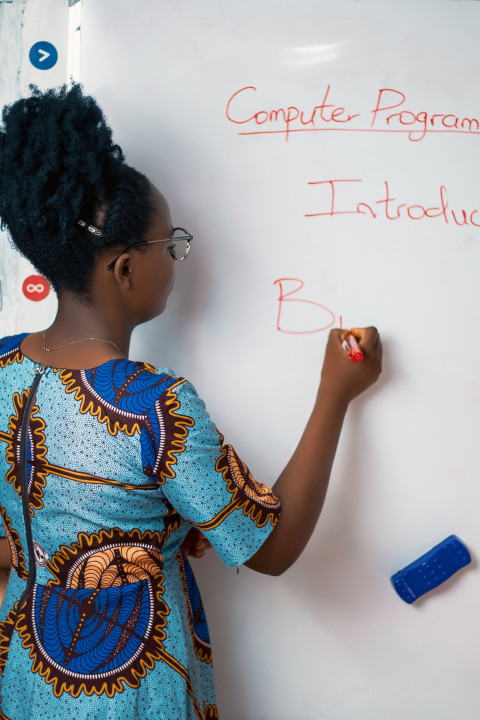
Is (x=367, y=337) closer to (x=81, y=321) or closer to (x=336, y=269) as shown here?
(x=336, y=269)

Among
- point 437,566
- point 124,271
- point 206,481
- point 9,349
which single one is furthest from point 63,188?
point 437,566

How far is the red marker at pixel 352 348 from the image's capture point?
824 mm

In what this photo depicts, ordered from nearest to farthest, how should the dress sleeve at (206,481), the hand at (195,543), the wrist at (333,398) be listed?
the dress sleeve at (206,481) → the wrist at (333,398) → the hand at (195,543)

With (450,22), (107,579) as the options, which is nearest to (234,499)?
(107,579)

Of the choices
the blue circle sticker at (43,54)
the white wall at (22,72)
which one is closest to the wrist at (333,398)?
the white wall at (22,72)

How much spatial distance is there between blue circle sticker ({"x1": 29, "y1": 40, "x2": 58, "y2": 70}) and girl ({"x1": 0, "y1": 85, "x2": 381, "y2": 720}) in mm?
397

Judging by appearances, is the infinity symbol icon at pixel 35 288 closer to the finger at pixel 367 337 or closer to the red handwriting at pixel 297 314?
the red handwriting at pixel 297 314

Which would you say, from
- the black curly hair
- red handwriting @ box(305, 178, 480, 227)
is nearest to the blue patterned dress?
the black curly hair

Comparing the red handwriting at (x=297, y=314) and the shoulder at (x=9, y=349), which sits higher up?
the red handwriting at (x=297, y=314)

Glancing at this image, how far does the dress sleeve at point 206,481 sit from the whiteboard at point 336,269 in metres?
0.26

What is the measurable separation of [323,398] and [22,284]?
0.56m

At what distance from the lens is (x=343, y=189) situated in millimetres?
882

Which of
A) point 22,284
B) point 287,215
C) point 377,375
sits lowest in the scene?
point 377,375

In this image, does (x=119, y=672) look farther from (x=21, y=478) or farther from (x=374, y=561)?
(x=374, y=561)
